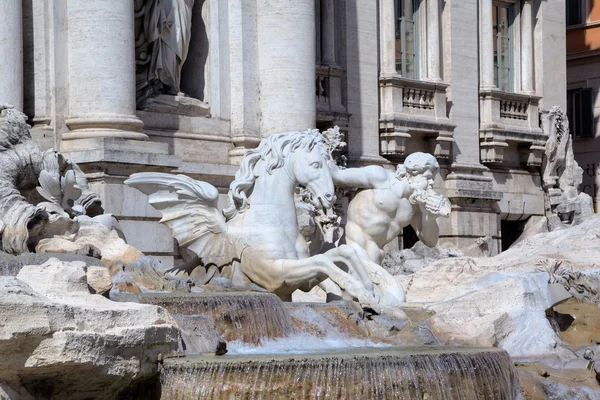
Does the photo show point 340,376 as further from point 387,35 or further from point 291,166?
point 387,35

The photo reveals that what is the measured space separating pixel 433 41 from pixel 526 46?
3.28m

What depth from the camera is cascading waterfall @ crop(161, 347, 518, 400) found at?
1102 cm

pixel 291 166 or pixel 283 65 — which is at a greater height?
pixel 283 65

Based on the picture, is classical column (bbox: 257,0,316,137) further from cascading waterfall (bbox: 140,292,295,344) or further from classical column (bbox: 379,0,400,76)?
cascading waterfall (bbox: 140,292,295,344)

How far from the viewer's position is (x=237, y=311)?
44.8ft

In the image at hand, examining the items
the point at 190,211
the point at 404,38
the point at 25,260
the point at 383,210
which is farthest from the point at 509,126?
the point at 25,260

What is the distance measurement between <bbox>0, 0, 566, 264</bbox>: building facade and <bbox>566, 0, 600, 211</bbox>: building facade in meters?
4.91

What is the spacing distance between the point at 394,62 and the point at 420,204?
373 inches

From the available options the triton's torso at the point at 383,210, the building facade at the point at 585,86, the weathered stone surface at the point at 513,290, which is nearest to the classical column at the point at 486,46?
the weathered stone surface at the point at 513,290

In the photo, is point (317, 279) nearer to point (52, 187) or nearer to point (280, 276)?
point (280, 276)

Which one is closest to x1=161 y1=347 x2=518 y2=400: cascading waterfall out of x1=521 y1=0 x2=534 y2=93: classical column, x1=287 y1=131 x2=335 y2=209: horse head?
x1=287 y1=131 x2=335 y2=209: horse head

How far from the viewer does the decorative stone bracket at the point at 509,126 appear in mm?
27719

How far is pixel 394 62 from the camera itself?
25703mm

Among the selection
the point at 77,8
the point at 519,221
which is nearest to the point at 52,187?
the point at 77,8
